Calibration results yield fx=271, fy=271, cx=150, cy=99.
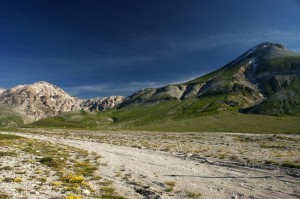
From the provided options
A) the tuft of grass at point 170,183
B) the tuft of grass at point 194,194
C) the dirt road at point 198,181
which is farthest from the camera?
the tuft of grass at point 170,183

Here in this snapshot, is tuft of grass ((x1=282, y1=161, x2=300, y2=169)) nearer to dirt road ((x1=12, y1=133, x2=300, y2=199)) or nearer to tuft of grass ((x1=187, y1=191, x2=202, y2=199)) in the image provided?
dirt road ((x1=12, y1=133, x2=300, y2=199))

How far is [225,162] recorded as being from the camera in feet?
109

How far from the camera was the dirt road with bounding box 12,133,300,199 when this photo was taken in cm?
1980

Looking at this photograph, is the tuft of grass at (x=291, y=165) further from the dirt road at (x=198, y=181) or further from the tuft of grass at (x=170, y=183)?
the tuft of grass at (x=170, y=183)

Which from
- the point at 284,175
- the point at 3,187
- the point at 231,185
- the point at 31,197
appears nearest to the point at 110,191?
the point at 31,197

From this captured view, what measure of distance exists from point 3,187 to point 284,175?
77.6ft

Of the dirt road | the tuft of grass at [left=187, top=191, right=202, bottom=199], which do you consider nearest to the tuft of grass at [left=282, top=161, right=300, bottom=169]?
the dirt road

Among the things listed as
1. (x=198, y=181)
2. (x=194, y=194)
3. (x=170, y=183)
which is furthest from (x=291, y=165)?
(x=194, y=194)

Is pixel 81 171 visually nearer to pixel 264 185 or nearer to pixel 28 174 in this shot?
pixel 28 174

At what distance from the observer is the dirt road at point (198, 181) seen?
19.8 metres

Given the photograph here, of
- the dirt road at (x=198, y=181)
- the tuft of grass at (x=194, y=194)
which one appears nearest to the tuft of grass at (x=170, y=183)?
the dirt road at (x=198, y=181)

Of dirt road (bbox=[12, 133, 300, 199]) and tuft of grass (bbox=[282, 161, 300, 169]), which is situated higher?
tuft of grass (bbox=[282, 161, 300, 169])

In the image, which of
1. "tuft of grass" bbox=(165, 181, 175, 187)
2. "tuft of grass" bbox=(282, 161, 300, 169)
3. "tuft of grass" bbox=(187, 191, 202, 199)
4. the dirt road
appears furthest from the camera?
"tuft of grass" bbox=(282, 161, 300, 169)

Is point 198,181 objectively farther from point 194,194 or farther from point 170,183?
point 194,194
